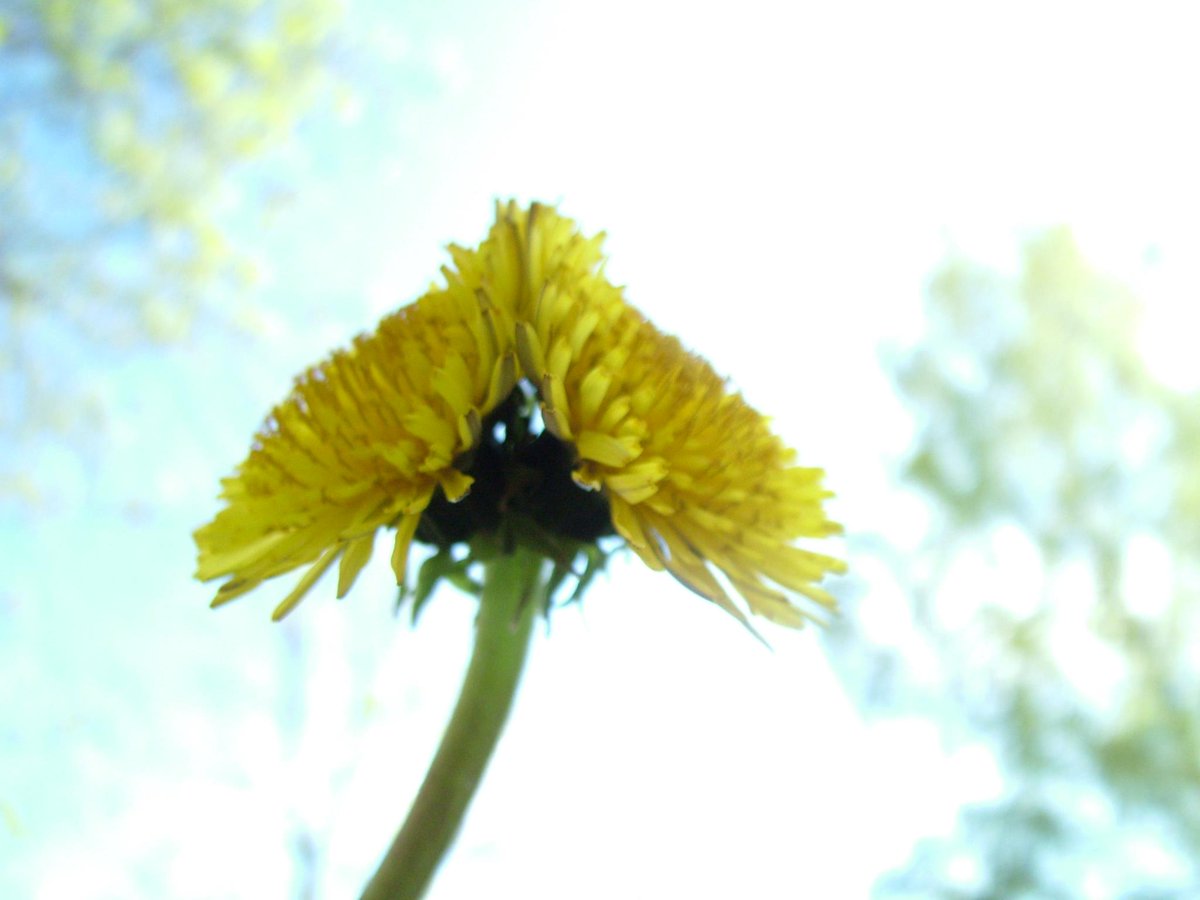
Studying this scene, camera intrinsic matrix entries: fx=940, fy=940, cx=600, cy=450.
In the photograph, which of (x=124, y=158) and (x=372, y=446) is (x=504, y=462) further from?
(x=124, y=158)

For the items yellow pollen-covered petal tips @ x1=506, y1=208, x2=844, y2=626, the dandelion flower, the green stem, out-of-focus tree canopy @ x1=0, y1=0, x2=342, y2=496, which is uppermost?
out-of-focus tree canopy @ x1=0, y1=0, x2=342, y2=496

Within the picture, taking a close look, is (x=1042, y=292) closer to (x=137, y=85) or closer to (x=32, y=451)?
(x=137, y=85)

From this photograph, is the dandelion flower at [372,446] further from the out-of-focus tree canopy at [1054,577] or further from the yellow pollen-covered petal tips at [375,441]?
the out-of-focus tree canopy at [1054,577]

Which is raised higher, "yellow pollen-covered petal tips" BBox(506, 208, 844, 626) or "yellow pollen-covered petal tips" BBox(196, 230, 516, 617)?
"yellow pollen-covered petal tips" BBox(506, 208, 844, 626)

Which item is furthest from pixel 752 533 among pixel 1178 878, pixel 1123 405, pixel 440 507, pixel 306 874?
pixel 1123 405

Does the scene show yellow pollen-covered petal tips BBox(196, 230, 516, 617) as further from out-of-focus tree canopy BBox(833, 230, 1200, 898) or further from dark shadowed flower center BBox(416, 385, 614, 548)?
out-of-focus tree canopy BBox(833, 230, 1200, 898)

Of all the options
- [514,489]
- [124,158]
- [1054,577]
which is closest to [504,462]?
[514,489]

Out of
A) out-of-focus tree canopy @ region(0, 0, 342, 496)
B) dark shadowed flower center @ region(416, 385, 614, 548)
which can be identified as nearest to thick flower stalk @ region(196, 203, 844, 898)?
dark shadowed flower center @ region(416, 385, 614, 548)
